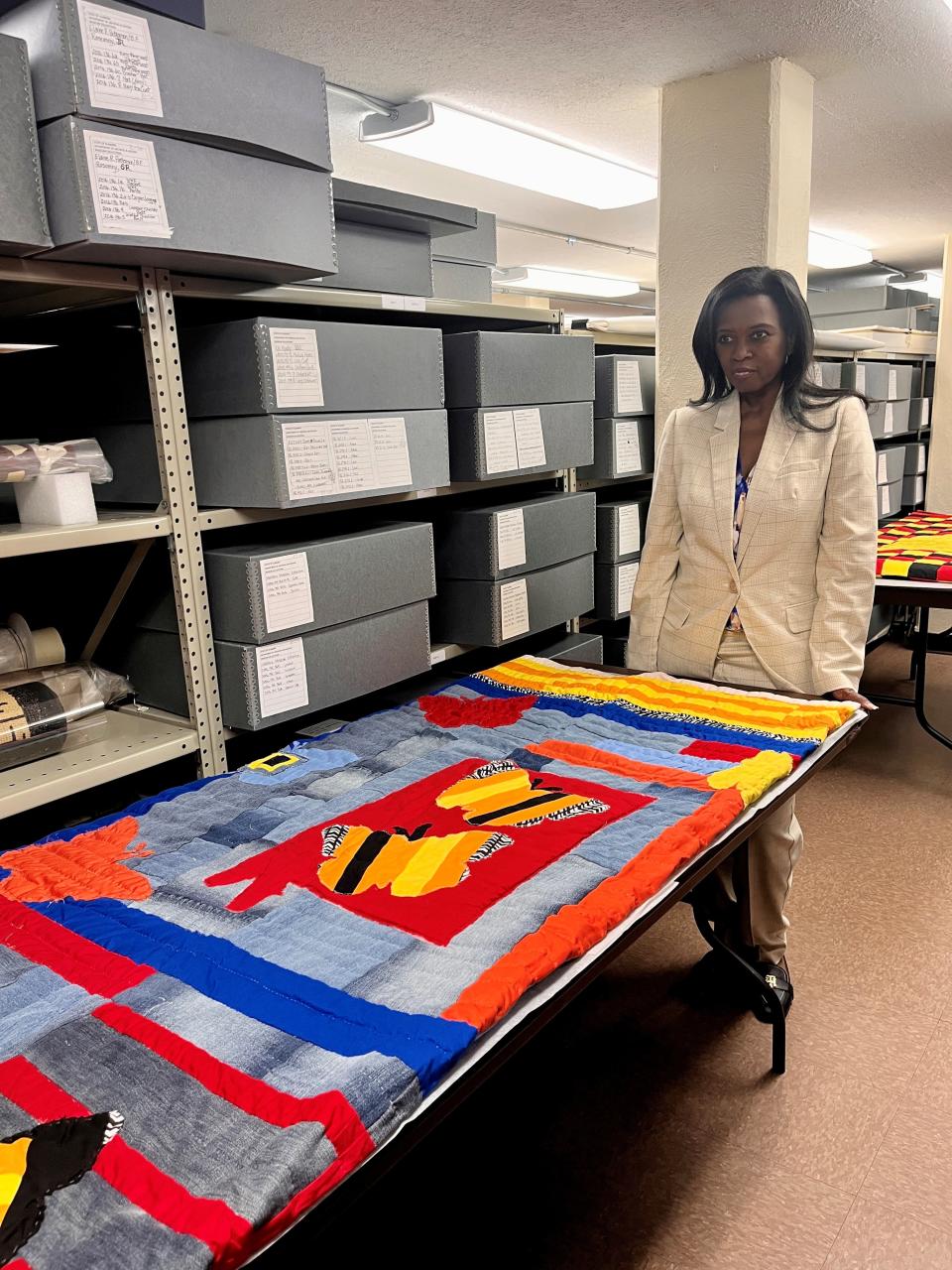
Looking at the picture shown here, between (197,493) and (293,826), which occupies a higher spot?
(197,493)

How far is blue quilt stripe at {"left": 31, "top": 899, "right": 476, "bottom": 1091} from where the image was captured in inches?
34.7

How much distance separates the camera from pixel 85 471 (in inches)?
63.1

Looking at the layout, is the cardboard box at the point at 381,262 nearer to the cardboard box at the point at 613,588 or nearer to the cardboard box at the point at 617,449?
the cardboard box at the point at 617,449

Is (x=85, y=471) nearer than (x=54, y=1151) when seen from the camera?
No

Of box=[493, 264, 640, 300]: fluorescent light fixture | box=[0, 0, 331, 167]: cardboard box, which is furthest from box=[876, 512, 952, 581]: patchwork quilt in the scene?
box=[493, 264, 640, 300]: fluorescent light fixture

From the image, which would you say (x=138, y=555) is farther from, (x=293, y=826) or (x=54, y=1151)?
(x=54, y=1151)

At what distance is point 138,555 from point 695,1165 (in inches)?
58.9

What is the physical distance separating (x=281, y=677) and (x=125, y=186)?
0.86 meters

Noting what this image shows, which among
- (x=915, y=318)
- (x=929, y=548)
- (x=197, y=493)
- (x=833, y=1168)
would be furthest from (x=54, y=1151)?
(x=915, y=318)

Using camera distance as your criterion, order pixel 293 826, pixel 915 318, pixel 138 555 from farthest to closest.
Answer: pixel 915 318
pixel 138 555
pixel 293 826

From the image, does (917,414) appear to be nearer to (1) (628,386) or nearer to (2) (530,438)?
(1) (628,386)

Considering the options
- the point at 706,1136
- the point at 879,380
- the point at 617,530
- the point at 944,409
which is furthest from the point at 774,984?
the point at 944,409

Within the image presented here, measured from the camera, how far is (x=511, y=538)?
2.38 meters

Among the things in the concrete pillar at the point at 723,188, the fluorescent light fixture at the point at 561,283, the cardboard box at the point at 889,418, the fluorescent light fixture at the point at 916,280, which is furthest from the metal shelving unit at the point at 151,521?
the fluorescent light fixture at the point at 916,280
